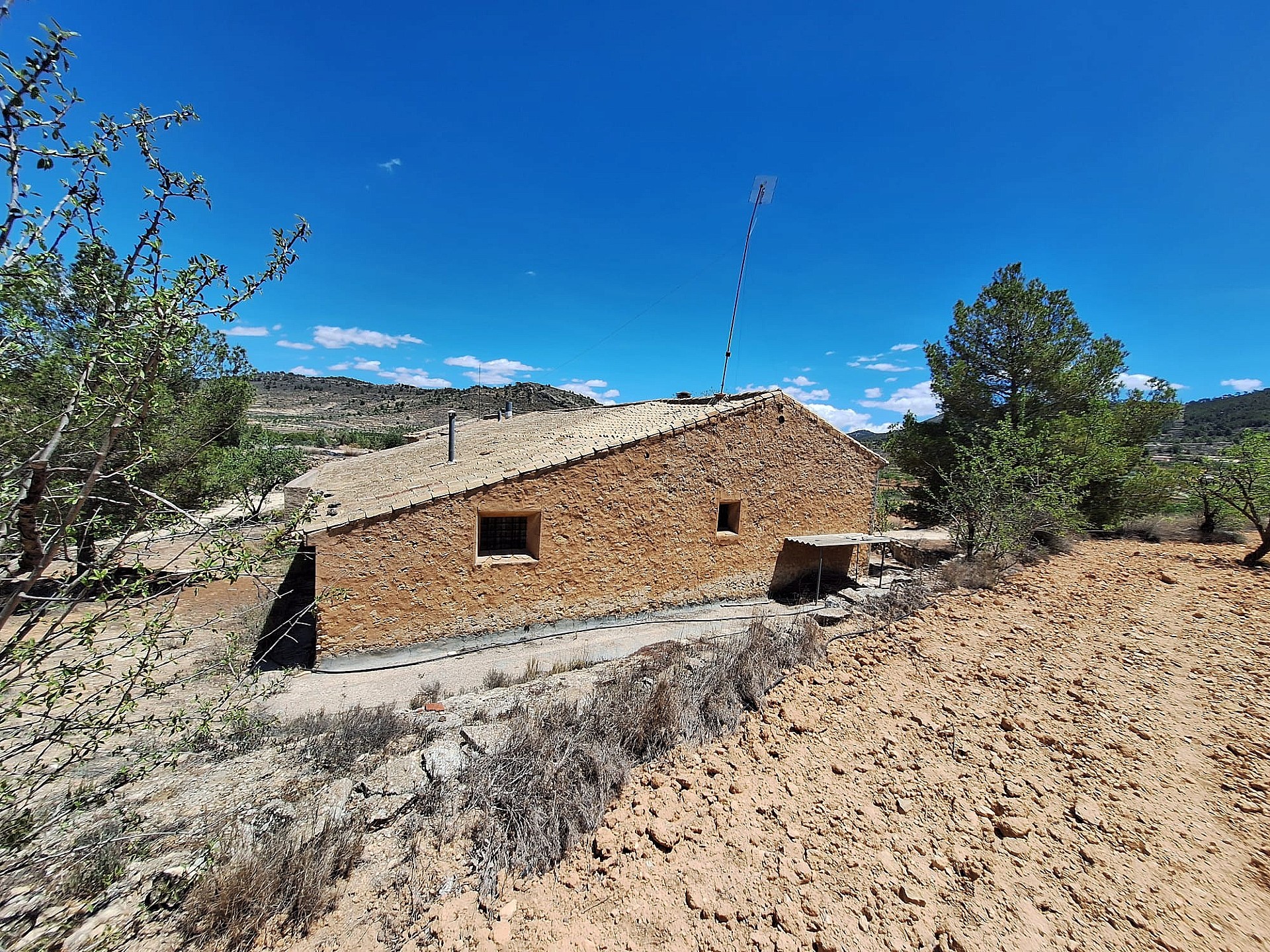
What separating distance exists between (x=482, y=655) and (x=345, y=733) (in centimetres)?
338

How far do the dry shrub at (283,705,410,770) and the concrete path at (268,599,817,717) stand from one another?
80 cm

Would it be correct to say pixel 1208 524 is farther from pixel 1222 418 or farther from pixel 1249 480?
pixel 1222 418

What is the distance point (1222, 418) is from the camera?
150 ft

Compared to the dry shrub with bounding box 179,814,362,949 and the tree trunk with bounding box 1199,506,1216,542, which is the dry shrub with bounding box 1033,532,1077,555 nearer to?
the tree trunk with bounding box 1199,506,1216,542

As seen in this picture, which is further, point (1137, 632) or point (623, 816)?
point (1137, 632)

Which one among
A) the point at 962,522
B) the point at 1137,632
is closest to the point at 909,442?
the point at 962,522

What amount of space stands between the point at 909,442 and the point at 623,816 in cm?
1845

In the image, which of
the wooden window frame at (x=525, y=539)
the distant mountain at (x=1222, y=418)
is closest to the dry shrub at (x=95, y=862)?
the wooden window frame at (x=525, y=539)

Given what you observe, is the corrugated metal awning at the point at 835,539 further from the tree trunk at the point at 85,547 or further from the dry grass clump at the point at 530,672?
the tree trunk at the point at 85,547

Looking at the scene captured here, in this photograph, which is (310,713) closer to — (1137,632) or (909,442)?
(1137,632)

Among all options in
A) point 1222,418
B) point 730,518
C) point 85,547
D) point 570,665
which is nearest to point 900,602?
point 730,518

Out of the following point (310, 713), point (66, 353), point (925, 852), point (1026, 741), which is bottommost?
point (310, 713)

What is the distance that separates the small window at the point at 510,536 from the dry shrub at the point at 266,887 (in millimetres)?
5378

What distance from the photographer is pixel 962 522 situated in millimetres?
11844
